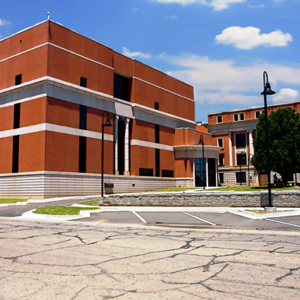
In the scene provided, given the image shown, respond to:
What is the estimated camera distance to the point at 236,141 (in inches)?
3000

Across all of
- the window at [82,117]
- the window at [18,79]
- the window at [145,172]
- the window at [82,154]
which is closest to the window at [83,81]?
the window at [82,117]

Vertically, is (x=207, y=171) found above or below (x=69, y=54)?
below

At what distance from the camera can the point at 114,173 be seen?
155 ft

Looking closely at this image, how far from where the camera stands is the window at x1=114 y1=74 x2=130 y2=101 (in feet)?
169

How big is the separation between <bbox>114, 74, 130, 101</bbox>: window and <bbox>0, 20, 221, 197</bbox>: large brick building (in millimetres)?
154

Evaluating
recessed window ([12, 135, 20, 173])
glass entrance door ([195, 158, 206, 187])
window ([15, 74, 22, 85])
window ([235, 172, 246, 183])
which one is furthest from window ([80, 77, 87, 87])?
window ([235, 172, 246, 183])

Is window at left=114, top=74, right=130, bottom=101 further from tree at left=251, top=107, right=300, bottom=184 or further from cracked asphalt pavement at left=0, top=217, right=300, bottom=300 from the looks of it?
cracked asphalt pavement at left=0, top=217, right=300, bottom=300

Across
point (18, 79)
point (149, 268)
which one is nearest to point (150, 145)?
point (18, 79)

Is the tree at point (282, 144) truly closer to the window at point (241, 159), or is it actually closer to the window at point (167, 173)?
the window at point (167, 173)

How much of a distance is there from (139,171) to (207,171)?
13.1 metres

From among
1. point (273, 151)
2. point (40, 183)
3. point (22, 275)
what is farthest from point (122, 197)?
point (273, 151)

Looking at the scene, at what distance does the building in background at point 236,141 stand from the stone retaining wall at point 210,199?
48266 millimetres

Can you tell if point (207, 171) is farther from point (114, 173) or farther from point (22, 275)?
point (22, 275)

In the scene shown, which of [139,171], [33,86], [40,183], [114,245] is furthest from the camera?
[139,171]
